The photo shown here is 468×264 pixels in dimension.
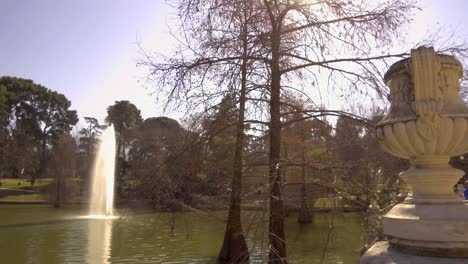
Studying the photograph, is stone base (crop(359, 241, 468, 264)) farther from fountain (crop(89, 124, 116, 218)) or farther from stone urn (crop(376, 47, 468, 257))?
fountain (crop(89, 124, 116, 218))

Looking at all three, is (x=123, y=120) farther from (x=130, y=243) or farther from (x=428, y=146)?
(x=428, y=146)

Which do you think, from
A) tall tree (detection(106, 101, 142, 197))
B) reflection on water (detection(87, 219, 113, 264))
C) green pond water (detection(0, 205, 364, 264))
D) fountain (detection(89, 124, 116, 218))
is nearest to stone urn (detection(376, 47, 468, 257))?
green pond water (detection(0, 205, 364, 264))

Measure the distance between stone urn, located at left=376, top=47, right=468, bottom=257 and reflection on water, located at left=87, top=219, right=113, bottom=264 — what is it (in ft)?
38.0

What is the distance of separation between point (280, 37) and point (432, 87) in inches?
148

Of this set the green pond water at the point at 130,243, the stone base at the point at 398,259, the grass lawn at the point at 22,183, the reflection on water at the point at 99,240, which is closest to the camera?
the stone base at the point at 398,259

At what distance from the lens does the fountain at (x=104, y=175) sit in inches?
1309

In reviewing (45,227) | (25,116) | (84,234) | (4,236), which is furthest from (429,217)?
(25,116)

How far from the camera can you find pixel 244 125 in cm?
680

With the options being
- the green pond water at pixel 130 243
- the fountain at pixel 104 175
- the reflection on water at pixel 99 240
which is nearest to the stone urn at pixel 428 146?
the green pond water at pixel 130 243

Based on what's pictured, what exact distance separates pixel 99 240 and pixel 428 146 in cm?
1617

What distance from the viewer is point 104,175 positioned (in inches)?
1443

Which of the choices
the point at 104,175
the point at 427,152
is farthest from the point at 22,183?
the point at 427,152

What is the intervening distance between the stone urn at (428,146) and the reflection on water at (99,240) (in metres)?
11.6

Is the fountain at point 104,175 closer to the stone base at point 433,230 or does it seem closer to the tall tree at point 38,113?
the tall tree at point 38,113
